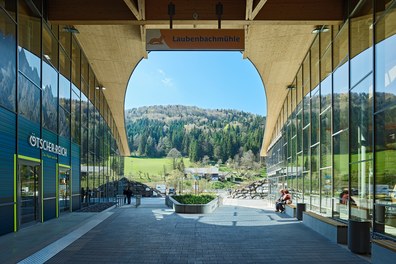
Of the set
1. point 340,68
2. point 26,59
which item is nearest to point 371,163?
point 340,68

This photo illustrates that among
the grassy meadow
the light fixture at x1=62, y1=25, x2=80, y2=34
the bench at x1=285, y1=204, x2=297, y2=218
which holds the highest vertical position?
the light fixture at x1=62, y1=25, x2=80, y2=34

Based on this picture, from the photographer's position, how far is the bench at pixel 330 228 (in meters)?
10.2

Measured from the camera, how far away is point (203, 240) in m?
10.6

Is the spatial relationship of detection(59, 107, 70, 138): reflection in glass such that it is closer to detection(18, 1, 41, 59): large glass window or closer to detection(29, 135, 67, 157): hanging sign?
detection(29, 135, 67, 157): hanging sign

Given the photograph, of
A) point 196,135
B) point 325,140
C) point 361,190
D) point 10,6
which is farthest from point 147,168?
point 361,190

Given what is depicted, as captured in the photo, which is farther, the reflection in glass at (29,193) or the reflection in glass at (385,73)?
the reflection in glass at (29,193)

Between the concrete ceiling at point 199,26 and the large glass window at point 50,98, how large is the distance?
1.92 meters

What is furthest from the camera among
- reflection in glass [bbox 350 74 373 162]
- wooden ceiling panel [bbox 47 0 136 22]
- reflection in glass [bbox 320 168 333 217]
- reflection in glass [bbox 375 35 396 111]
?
reflection in glass [bbox 320 168 333 217]

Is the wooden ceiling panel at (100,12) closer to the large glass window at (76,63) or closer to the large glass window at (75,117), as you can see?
the large glass window at (76,63)

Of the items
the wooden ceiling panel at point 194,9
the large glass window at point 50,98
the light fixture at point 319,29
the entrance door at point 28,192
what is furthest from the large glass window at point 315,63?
the entrance door at point 28,192

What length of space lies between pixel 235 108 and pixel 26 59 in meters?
155

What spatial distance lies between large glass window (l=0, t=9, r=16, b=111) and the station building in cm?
5

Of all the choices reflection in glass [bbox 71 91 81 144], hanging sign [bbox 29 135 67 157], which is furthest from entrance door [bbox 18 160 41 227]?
reflection in glass [bbox 71 91 81 144]

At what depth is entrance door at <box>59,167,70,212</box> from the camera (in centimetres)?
1648
